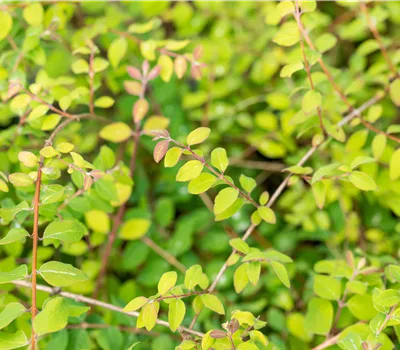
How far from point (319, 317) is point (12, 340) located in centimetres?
75

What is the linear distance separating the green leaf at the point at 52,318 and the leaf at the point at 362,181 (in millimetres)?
700

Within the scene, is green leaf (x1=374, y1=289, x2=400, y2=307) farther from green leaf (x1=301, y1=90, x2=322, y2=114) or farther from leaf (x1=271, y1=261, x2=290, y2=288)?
green leaf (x1=301, y1=90, x2=322, y2=114)

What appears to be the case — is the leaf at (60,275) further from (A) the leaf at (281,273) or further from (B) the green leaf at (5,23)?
(B) the green leaf at (5,23)

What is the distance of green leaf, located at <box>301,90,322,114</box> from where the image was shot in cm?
119

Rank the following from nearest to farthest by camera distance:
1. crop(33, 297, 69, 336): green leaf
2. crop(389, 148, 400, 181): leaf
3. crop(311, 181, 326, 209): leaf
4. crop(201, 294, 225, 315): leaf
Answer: crop(33, 297, 69, 336): green leaf → crop(201, 294, 225, 315): leaf → crop(311, 181, 326, 209): leaf → crop(389, 148, 400, 181): leaf

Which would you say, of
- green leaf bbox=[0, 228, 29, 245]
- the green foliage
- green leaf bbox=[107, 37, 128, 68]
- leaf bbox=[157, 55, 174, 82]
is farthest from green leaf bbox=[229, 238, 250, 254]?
green leaf bbox=[107, 37, 128, 68]

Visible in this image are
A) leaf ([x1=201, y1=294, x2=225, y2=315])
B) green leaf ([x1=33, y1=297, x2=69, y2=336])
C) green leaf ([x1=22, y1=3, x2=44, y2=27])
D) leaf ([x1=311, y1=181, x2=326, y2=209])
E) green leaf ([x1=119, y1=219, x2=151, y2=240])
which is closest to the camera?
green leaf ([x1=33, y1=297, x2=69, y2=336])

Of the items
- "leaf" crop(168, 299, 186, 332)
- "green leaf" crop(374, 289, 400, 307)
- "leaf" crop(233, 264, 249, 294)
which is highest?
"leaf" crop(168, 299, 186, 332)

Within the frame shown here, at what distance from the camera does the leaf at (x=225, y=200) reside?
1.08 meters

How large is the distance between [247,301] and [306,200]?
1.31 feet

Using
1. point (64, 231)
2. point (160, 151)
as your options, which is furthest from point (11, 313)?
point (160, 151)

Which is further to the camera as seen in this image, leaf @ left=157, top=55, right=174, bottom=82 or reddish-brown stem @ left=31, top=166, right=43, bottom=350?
leaf @ left=157, top=55, right=174, bottom=82

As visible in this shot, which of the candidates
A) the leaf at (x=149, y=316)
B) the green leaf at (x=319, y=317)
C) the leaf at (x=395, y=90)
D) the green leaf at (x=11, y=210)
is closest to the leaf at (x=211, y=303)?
the leaf at (x=149, y=316)

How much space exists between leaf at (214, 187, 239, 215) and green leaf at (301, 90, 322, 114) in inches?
11.1
